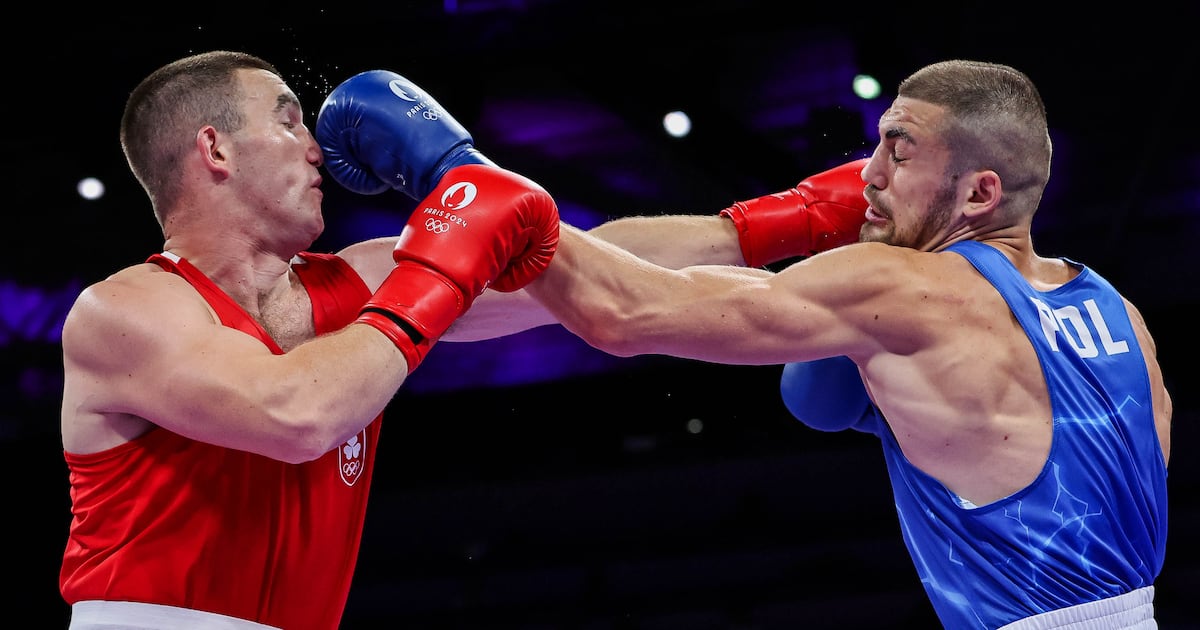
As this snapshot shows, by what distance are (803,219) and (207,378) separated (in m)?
1.65

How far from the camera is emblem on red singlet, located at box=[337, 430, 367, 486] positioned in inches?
99.7

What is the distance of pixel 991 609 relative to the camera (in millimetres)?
2314

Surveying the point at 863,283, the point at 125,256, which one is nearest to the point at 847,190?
the point at 863,283

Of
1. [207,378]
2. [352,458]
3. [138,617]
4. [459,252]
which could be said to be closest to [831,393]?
[459,252]

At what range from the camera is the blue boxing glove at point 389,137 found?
2654 millimetres

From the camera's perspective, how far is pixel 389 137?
2.69 metres

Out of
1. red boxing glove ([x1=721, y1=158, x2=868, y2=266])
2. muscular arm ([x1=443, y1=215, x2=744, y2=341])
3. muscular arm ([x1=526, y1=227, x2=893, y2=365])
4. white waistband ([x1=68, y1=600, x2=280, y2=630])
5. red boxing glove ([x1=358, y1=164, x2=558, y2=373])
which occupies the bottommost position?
white waistband ([x1=68, y1=600, x2=280, y2=630])

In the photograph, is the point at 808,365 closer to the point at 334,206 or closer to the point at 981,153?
the point at 981,153

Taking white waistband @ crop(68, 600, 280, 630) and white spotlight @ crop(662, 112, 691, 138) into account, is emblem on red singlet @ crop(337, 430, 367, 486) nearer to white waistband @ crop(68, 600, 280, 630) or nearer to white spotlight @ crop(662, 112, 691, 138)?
white waistband @ crop(68, 600, 280, 630)

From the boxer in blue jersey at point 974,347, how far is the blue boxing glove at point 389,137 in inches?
14.3

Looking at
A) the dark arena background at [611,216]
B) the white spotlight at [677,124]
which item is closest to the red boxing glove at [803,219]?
the dark arena background at [611,216]

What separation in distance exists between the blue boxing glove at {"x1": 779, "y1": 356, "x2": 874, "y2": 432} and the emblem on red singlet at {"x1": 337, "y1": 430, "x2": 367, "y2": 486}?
1082mm

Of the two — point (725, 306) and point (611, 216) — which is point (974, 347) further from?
point (611, 216)

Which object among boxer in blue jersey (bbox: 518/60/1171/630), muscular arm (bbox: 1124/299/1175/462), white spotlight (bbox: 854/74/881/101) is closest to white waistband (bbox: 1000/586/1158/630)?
boxer in blue jersey (bbox: 518/60/1171/630)
